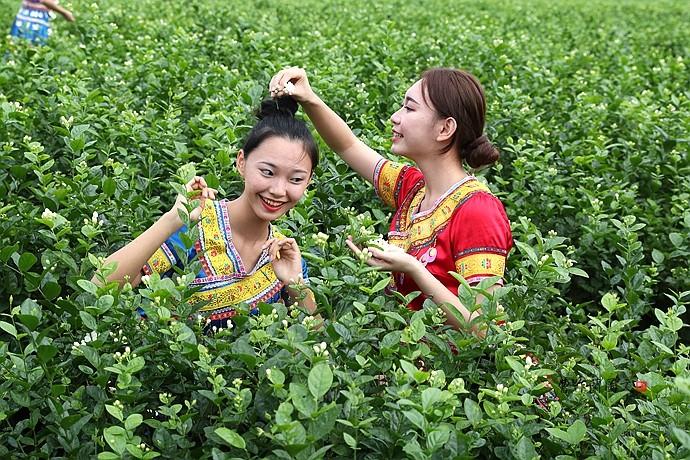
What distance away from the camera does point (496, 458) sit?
2.59 metres

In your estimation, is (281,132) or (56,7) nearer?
(281,132)

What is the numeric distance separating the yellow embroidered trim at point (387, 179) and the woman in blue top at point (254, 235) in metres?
0.64

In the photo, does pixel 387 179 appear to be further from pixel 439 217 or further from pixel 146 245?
pixel 146 245

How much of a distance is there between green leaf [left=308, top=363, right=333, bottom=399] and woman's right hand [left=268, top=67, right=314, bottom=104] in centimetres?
165

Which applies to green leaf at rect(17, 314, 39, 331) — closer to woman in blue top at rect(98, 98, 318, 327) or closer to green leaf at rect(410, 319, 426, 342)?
woman in blue top at rect(98, 98, 318, 327)

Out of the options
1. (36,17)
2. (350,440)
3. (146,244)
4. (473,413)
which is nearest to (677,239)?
(473,413)

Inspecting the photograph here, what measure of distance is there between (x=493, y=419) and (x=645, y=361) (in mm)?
817

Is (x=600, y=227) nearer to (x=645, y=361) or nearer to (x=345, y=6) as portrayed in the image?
(x=645, y=361)

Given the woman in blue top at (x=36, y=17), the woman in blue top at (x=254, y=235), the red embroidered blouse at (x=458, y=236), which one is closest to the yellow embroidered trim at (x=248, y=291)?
the woman in blue top at (x=254, y=235)

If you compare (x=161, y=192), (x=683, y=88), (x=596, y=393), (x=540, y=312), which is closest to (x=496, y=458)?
(x=596, y=393)

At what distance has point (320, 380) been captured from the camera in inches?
89.0

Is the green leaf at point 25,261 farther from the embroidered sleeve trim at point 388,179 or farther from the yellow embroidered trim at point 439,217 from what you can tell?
the embroidered sleeve trim at point 388,179

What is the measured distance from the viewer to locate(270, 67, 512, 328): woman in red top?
3469mm

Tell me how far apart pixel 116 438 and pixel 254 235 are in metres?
1.33
